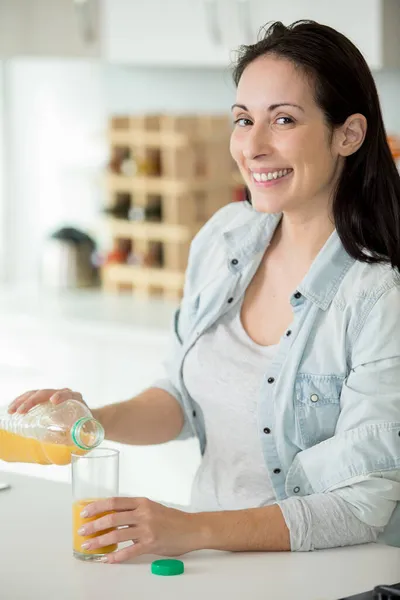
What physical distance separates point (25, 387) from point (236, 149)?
1.87 metres

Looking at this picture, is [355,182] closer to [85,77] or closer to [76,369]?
[76,369]

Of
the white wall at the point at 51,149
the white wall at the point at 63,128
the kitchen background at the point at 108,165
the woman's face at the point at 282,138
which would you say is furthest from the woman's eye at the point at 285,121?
the white wall at the point at 51,149

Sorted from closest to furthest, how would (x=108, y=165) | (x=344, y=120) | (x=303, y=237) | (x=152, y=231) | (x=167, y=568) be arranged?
1. (x=167, y=568)
2. (x=344, y=120)
3. (x=303, y=237)
4. (x=152, y=231)
5. (x=108, y=165)

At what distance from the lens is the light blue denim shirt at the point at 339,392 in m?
1.66

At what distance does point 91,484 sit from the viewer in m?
1.53

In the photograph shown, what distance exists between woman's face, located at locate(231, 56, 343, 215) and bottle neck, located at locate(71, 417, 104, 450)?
451mm

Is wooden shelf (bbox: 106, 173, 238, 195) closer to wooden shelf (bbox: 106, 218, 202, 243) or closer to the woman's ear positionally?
wooden shelf (bbox: 106, 218, 202, 243)

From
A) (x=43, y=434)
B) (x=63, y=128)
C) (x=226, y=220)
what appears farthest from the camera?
(x=63, y=128)

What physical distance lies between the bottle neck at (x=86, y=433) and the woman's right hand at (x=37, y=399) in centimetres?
14

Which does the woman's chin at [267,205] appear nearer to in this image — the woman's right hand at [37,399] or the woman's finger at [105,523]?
the woman's right hand at [37,399]

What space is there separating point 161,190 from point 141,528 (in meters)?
2.21

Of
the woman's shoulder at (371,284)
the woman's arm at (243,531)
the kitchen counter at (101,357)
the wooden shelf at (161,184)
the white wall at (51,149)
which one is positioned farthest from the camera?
the white wall at (51,149)

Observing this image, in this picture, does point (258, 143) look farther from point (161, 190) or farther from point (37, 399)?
point (161, 190)

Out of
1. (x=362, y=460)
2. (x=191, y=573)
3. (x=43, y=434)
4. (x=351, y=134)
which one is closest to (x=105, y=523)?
(x=191, y=573)
